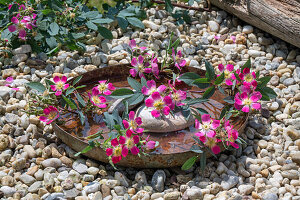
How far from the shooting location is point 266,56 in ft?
10.4

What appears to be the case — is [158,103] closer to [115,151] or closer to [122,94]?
[122,94]

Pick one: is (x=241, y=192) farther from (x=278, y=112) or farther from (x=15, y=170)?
(x=15, y=170)

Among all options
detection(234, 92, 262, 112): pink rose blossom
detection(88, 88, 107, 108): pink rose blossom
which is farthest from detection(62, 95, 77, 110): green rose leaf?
detection(234, 92, 262, 112): pink rose blossom

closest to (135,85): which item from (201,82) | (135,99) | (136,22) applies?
(135,99)

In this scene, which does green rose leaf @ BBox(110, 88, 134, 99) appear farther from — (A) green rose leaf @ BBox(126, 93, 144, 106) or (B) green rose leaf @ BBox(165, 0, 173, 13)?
(B) green rose leaf @ BBox(165, 0, 173, 13)

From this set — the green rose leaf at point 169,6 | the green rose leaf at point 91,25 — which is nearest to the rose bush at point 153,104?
the green rose leaf at point 91,25

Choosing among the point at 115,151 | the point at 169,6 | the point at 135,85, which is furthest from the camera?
the point at 169,6

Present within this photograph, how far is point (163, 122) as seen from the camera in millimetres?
2361

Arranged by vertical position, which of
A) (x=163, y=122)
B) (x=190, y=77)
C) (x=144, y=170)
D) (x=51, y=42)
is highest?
(x=190, y=77)

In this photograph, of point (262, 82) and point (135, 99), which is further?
point (262, 82)

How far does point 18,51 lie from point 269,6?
1.75 meters

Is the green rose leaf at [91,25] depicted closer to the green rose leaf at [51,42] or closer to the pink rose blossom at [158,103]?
the green rose leaf at [51,42]

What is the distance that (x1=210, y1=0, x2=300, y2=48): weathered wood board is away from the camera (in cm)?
303

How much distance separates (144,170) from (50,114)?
565mm
